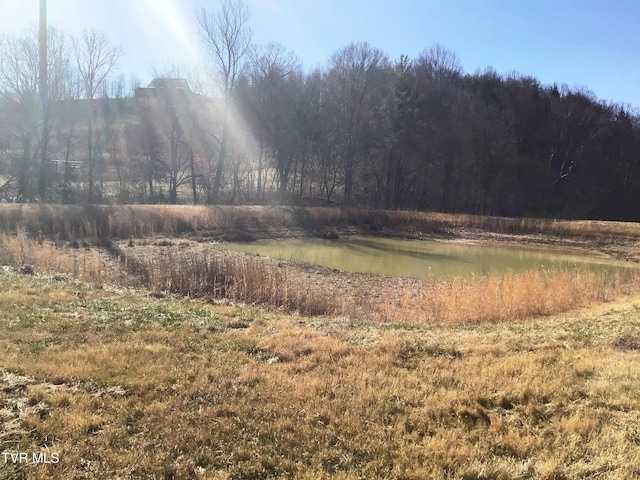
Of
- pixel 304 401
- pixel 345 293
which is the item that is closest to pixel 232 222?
pixel 345 293

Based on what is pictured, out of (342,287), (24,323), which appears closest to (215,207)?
(342,287)

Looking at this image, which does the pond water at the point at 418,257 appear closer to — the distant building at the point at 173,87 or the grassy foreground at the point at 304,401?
the grassy foreground at the point at 304,401

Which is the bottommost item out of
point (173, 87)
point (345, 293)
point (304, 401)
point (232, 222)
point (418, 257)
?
point (345, 293)

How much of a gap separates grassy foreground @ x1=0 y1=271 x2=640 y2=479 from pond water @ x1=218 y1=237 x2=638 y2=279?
13113 millimetres

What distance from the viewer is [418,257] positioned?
81.4 ft

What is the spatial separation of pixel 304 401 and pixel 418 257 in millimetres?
21011

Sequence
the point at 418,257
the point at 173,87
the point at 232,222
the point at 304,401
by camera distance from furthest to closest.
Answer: the point at 173,87 → the point at 232,222 → the point at 418,257 → the point at 304,401

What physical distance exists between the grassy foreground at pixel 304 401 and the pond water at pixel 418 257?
13113 mm

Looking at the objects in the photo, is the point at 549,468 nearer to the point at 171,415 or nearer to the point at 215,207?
the point at 171,415

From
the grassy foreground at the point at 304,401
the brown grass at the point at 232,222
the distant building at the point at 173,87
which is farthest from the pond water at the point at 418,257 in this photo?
the distant building at the point at 173,87

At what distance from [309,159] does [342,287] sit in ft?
122

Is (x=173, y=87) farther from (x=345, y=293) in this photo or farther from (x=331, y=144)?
(x=345, y=293)

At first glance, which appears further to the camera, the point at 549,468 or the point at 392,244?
the point at 392,244

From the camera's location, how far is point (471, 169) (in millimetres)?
47938
